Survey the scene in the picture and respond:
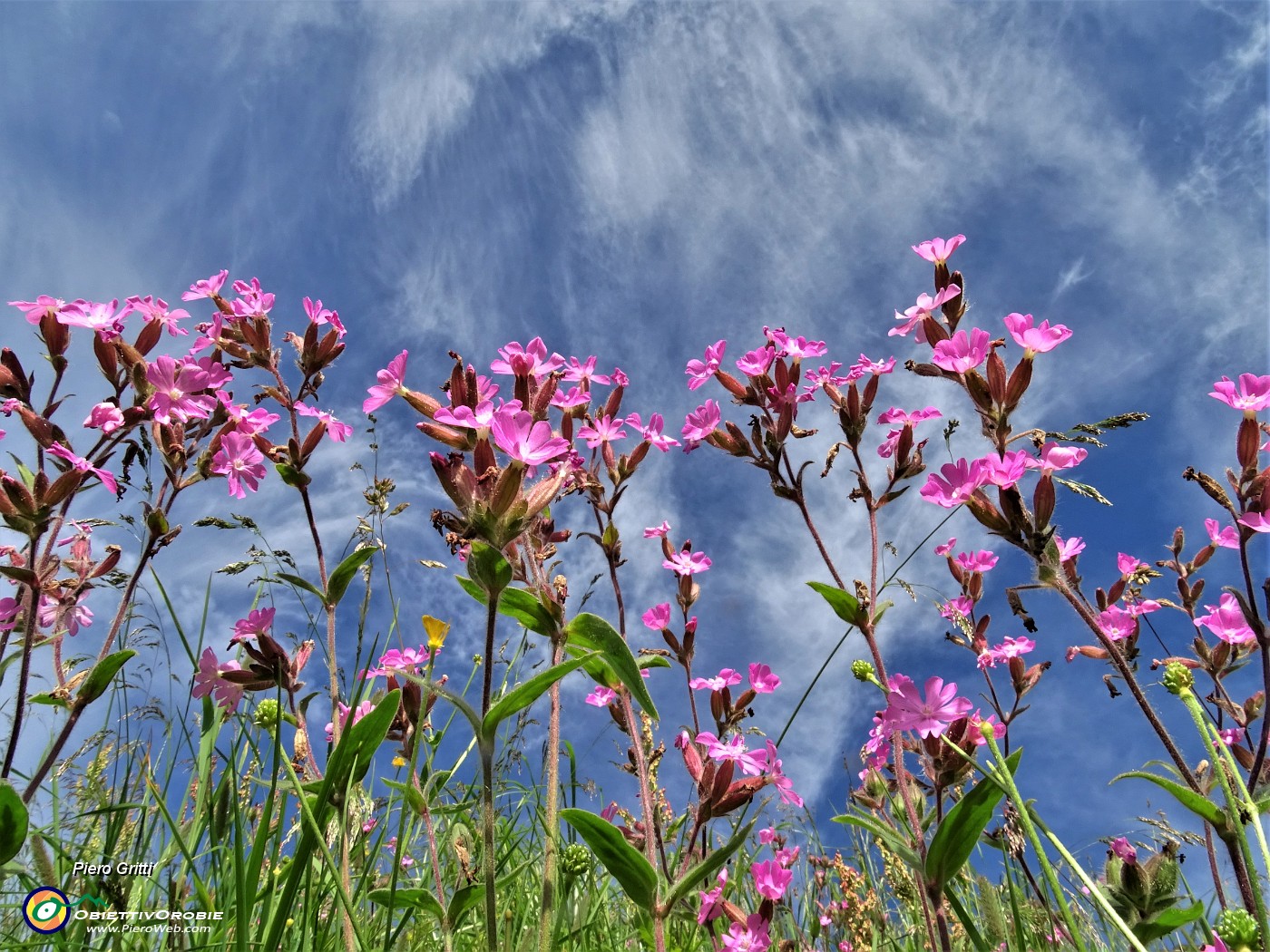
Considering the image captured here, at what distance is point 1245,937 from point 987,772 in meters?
0.44

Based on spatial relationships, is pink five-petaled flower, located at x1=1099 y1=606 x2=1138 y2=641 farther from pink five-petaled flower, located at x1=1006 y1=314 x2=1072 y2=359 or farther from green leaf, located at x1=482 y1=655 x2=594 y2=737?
green leaf, located at x1=482 y1=655 x2=594 y2=737

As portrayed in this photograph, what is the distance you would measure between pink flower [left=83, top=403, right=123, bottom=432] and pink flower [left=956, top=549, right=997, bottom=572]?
10.6 feet

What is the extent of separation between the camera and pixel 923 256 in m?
2.26

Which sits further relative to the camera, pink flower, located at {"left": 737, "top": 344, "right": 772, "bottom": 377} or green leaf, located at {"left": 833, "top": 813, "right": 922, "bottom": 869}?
pink flower, located at {"left": 737, "top": 344, "right": 772, "bottom": 377}

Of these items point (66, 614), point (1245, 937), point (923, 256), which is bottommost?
point (1245, 937)

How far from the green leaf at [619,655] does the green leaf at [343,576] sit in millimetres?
918

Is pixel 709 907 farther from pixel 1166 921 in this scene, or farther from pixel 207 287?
pixel 207 287

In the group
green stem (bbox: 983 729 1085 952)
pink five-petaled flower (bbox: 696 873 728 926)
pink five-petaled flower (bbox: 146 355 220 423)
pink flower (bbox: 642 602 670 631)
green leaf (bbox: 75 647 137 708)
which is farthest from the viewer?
pink flower (bbox: 642 602 670 631)

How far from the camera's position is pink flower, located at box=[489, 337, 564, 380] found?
197 cm

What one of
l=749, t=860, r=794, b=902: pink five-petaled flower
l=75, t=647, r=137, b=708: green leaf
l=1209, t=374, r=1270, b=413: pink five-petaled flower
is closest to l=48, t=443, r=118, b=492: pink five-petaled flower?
l=75, t=647, r=137, b=708: green leaf

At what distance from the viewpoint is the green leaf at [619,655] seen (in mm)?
1554

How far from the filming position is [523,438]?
5.56 feet

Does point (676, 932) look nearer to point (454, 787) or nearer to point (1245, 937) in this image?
point (454, 787)

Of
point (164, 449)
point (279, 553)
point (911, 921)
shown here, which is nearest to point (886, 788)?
point (911, 921)
